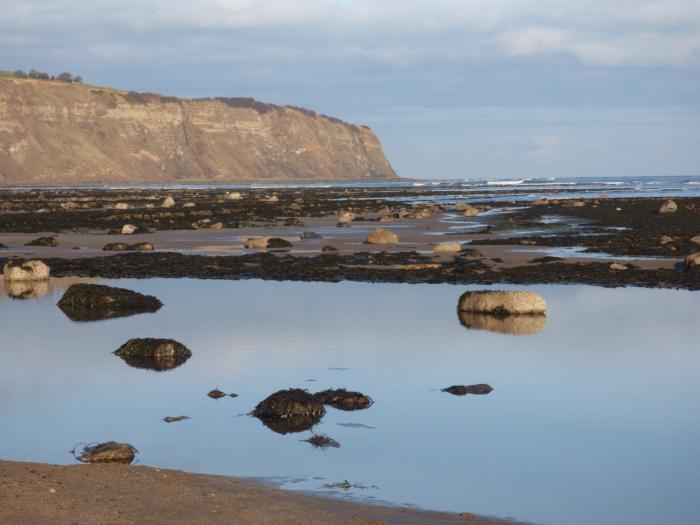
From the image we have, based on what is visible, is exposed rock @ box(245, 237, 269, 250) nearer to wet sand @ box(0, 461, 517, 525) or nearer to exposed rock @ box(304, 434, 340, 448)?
exposed rock @ box(304, 434, 340, 448)

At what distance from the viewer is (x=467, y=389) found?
11.8 m

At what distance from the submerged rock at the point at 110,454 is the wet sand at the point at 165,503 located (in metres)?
0.64

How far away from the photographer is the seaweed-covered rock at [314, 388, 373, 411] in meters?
11.1

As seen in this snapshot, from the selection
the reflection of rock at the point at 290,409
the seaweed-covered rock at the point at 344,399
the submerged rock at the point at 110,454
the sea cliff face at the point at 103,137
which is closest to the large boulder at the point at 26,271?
the seaweed-covered rock at the point at 344,399

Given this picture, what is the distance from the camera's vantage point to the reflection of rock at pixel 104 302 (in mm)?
19266

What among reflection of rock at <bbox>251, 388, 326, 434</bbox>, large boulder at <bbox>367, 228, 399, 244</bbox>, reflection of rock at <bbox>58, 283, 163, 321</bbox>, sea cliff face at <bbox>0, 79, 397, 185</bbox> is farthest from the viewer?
sea cliff face at <bbox>0, 79, 397, 185</bbox>

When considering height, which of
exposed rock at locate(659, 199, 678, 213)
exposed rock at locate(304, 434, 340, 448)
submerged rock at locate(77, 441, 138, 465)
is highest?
exposed rock at locate(659, 199, 678, 213)

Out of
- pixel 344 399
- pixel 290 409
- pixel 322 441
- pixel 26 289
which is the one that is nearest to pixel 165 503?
pixel 322 441

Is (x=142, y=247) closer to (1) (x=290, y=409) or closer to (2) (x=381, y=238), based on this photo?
(2) (x=381, y=238)

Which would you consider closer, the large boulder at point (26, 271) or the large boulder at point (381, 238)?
the large boulder at point (26, 271)

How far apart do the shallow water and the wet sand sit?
0.42m

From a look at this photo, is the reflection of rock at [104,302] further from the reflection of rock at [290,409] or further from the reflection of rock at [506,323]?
the reflection of rock at [290,409]

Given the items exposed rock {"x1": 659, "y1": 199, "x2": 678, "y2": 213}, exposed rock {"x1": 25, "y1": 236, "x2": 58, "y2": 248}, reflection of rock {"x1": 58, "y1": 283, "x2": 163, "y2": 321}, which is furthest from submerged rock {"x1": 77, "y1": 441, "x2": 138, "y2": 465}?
exposed rock {"x1": 659, "y1": 199, "x2": 678, "y2": 213}

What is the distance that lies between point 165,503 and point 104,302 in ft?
41.7
